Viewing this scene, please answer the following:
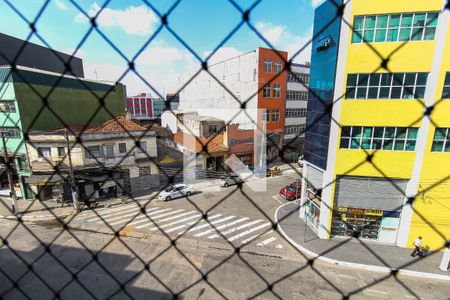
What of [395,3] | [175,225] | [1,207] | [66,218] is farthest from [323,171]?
[1,207]

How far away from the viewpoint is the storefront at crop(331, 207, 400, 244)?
4797 millimetres

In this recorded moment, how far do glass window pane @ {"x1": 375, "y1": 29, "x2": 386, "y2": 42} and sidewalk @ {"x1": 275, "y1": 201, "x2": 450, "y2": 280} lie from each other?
10.7 feet

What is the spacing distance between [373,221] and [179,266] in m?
4.17

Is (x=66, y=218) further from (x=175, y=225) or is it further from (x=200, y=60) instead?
(x=200, y=60)

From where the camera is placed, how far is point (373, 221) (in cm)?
490

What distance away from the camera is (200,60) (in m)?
1.21

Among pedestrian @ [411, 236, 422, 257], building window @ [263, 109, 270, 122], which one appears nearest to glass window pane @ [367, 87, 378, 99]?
pedestrian @ [411, 236, 422, 257]

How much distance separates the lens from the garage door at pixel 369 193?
4.48 m

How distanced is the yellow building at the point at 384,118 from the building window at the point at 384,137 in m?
0.02

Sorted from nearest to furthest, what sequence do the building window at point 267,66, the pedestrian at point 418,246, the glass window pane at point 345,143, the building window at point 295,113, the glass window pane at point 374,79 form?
the glass window pane at point 374,79 → the pedestrian at point 418,246 → the glass window pane at point 345,143 → the building window at point 267,66 → the building window at point 295,113

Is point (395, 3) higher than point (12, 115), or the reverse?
point (395, 3)

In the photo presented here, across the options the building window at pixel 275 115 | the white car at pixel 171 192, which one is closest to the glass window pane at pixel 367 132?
the white car at pixel 171 192

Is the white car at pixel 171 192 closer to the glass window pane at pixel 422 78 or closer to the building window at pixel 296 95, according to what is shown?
the glass window pane at pixel 422 78

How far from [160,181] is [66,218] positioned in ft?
10.3
